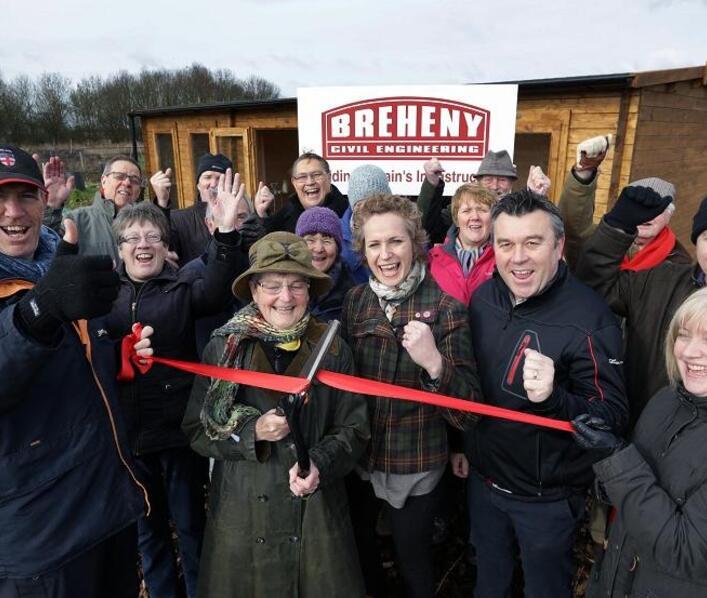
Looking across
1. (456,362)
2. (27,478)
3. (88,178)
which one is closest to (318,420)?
(456,362)

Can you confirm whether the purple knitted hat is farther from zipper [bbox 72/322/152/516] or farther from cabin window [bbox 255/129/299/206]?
cabin window [bbox 255/129/299/206]

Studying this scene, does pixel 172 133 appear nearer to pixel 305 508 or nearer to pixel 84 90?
pixel 305 508

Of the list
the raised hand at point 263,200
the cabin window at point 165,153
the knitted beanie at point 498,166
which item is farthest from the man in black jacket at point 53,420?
the cabin window at point 165,153

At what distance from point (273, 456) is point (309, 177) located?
8.54 feet

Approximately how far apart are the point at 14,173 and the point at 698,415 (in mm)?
2595

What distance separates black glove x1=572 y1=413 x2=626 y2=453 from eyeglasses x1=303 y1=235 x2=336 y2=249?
69.7 inches

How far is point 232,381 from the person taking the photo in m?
2.07

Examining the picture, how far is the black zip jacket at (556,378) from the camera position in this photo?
202 centimetres

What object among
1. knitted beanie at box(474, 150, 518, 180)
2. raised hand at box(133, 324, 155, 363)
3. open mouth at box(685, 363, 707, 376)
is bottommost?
raised hand at box(133, 324, 155, 363)

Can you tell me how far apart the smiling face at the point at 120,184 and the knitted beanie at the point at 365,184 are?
73.4 inches

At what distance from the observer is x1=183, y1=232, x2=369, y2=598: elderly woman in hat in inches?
81.3

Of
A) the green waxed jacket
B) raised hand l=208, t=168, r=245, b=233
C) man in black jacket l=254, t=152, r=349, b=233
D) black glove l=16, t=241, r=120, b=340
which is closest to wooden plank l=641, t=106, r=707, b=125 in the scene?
man in black jacket l=254, t=152, r=349, b=233

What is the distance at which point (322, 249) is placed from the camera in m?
3.05

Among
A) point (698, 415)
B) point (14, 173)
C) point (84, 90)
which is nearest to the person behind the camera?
point (698, 415)
